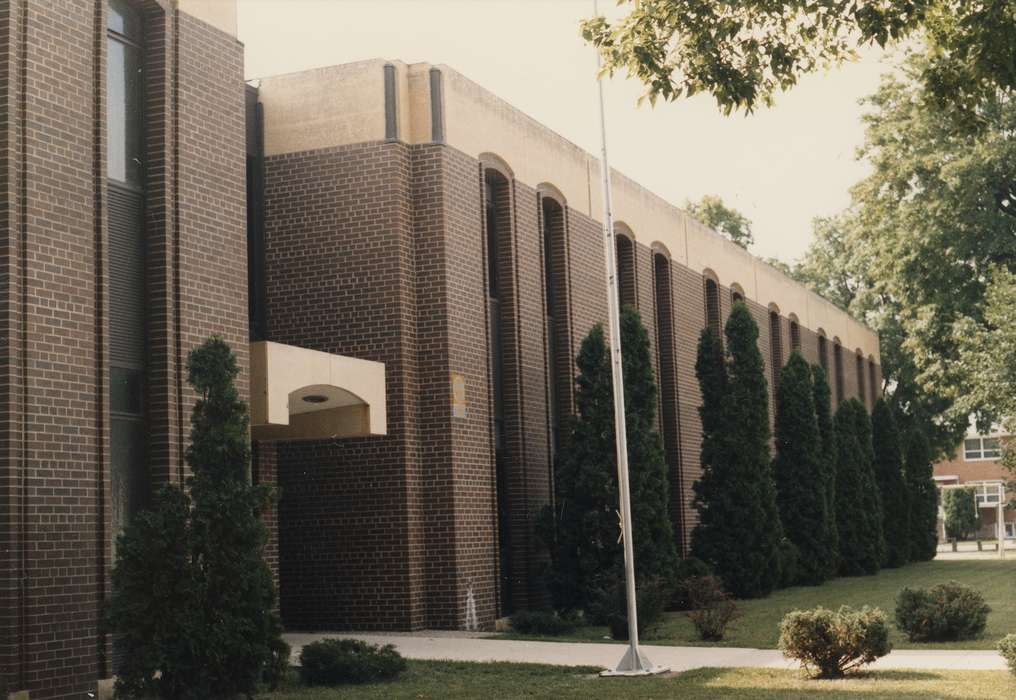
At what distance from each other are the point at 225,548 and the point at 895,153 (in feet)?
106

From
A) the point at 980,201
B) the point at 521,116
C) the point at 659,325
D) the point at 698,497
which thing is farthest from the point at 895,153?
the point at 521,116

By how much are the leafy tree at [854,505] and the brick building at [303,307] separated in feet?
24.2

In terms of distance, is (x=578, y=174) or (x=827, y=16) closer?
(x=827, y=16)

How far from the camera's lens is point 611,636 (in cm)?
1964

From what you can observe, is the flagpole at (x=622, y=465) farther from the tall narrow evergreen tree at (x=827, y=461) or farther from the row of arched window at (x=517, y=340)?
the tall narrow evergreen tree at (x=827, y=461)

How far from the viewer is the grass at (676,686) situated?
1304 centimetres

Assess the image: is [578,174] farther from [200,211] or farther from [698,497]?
[200,211]

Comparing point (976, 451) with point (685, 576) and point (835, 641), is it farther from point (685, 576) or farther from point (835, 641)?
point (835, 641)

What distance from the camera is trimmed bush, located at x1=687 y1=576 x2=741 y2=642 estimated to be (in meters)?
18.9

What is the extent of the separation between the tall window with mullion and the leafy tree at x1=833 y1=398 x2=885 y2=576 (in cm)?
2473

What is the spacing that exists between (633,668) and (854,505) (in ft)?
76.9

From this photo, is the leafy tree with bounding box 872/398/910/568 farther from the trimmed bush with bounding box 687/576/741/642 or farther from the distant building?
the distant building

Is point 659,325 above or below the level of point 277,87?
below

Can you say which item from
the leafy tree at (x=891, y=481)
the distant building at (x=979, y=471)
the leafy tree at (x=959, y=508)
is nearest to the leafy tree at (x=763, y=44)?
the leafy tree at (x=891, y=481)
